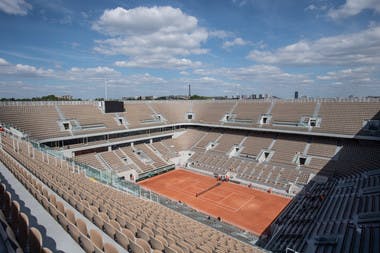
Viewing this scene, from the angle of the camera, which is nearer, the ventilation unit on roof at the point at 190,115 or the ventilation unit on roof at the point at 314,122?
the ventilation unit on roof at the point at 314,122

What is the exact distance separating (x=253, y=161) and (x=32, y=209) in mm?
28414

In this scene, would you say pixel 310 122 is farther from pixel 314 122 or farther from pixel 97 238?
pixel 97 238

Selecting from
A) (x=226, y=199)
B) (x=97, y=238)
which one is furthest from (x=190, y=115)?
(x=97, y=238)

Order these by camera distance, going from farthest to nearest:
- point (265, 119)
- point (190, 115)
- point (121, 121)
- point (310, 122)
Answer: point (190, 115), point (265, 119), point (121, 121), point (310, 122)

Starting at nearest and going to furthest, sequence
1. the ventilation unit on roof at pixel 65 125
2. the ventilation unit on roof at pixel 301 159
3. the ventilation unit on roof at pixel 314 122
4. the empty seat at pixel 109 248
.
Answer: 1. the empty seat at pixel 109 248
2. the ventilation unit on roof at pixel 301 159
3. the ventilation unit on roof at pixel 65 125
4. the ventilation unit on roof at pixel 314 122

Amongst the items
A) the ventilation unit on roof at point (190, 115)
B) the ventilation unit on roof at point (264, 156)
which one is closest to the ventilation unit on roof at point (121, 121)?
the ventilation unit on roof at point (190, 115)

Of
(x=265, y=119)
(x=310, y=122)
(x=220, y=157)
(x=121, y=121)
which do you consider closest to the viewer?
(x=310, y=122)

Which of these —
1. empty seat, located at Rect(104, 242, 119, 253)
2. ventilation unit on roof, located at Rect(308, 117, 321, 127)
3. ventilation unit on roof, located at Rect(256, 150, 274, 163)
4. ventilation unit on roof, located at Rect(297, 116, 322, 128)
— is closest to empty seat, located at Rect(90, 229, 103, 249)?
empty seat, located at Rect(104, 242, 119, 253)

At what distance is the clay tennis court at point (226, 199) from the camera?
834 inches

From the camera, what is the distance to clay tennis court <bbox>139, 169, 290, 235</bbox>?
21.2m

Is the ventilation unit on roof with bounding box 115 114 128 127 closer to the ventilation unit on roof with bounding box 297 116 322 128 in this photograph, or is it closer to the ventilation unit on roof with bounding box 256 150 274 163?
the ventilation unit on roof with bounding box 256 150 274 163

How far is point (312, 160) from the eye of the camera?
1115 inches

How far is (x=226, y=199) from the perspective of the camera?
989 inches

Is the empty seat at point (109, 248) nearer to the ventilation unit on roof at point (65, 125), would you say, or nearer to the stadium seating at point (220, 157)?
the stadium seating at point (220, 157)
